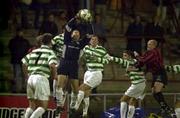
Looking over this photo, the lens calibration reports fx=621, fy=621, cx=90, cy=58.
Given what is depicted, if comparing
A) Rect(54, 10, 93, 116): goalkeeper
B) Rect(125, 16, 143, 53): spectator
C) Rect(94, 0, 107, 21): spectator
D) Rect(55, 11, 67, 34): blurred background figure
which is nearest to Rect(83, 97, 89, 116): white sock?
Rect(54, 10, 93, 116): goalkeeper

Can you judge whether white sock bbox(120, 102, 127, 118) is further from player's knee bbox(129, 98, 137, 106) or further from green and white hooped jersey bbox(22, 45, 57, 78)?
green and white hooped jersey bbox(22, 45, 57, 78)

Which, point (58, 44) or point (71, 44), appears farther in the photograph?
point (58, 44)

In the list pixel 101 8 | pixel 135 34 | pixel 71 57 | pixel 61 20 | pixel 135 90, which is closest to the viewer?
pixel 71 57

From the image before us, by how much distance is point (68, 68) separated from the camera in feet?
44.2

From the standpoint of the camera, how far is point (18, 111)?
13766mm

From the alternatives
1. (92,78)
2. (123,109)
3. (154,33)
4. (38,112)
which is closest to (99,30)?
(154,33)

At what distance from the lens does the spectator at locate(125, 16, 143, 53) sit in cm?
1725

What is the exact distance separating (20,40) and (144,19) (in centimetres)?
491

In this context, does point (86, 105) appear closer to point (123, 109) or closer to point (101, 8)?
point (123, 109)

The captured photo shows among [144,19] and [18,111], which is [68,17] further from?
[18,111]

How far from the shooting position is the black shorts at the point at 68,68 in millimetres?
13427

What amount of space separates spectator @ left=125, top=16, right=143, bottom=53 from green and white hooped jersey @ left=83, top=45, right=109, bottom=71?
10.8ft

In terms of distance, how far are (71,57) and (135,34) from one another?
424cm

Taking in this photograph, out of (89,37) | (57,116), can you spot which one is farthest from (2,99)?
(89,37)
